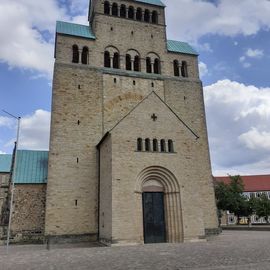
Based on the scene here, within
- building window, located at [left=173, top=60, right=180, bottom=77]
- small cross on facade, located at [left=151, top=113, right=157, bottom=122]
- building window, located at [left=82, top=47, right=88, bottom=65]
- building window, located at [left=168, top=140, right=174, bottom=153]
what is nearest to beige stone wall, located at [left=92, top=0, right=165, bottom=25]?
building window, located at [left=82, top=47, right=88, bottom=65]

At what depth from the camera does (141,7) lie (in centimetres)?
3170

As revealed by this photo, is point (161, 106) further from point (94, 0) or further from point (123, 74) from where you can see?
point (94, 0)

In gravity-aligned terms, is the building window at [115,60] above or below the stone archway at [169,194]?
above

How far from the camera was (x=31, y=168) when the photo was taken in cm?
2689

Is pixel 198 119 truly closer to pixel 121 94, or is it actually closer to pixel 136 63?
pixel 121 94

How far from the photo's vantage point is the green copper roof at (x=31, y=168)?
25484 mm

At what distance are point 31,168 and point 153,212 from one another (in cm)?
1228

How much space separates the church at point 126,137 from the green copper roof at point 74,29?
114mm

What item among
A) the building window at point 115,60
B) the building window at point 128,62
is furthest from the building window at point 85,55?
the building window at point 128,62

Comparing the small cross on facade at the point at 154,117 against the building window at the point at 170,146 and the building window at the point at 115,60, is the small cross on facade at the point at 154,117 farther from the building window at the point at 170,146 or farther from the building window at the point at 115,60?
the building window at the point at 115,60

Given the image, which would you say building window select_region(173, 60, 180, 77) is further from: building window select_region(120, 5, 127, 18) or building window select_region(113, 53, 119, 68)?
building window select_region(120, 5, 127, 18)

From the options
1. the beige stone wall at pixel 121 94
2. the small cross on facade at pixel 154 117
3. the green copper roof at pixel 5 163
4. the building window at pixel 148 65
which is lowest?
the small cross on facade at pixel 154 117

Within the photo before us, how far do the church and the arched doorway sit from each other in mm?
71

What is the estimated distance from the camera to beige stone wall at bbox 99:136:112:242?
20.3 meters
